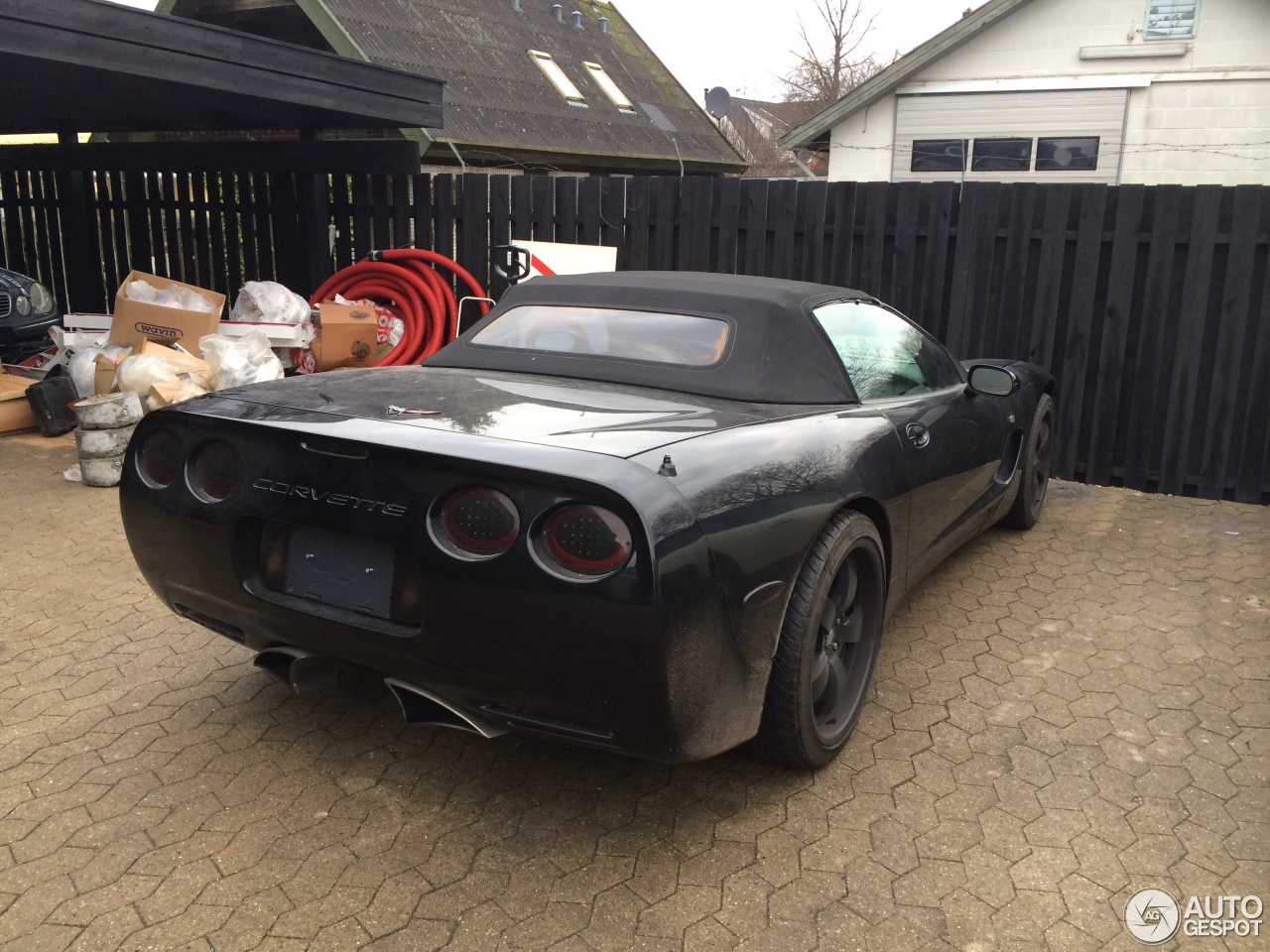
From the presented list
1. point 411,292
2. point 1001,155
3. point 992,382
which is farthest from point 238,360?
point 1001,155

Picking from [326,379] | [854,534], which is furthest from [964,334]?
[326,379]

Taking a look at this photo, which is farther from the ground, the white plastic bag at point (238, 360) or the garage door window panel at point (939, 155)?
the garage door window panel at point (939, 155)

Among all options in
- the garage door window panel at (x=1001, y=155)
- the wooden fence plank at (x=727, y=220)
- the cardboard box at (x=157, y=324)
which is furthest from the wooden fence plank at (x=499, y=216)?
the garage door window panel at (x=1001, y=155)

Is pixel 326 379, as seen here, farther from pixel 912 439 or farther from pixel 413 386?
pixel 912 439

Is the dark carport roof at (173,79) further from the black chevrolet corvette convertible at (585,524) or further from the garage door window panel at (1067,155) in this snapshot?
the garage door window panel at (1067,155)

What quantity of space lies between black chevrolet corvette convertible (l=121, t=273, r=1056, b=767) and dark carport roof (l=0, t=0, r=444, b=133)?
3915 millimetres

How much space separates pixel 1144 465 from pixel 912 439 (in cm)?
402

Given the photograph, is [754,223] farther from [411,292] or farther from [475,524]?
[475,524]

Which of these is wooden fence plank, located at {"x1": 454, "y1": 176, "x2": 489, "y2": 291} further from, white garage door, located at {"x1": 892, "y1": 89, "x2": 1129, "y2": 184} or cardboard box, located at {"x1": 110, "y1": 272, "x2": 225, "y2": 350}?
white garage door, located at {"x1": 892, "y1": 89, "x2": 1129, "y2": 184}

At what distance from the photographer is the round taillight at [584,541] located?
2.09m

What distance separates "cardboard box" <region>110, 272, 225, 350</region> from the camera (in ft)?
23.7

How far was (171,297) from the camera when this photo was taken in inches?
294

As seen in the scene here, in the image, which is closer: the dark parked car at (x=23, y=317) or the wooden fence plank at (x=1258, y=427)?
the wooden fence plank at (x=1258, y=427)

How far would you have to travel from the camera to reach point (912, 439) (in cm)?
328
